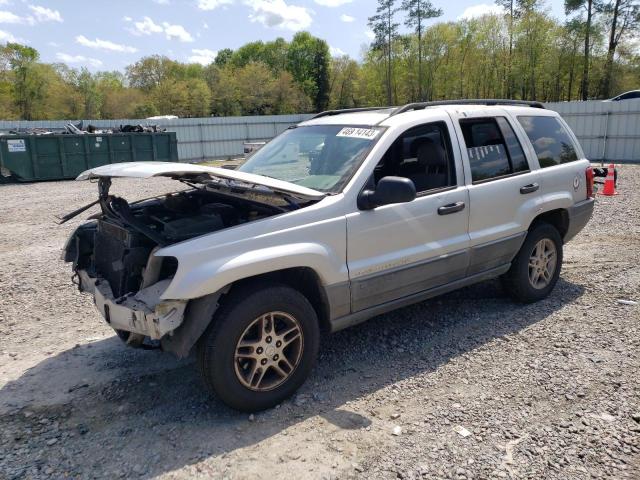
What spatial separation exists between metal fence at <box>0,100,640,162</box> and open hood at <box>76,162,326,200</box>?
1600cm

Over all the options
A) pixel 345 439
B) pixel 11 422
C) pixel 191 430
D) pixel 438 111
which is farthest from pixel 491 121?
pixel 11 422

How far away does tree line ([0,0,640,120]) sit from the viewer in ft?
127

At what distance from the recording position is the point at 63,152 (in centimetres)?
1811

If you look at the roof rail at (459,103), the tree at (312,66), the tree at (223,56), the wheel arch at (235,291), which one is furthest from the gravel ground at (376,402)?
the tree at (223,56)

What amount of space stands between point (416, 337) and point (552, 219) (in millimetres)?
2099

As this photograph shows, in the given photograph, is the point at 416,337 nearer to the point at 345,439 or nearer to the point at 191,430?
the point at 345,439

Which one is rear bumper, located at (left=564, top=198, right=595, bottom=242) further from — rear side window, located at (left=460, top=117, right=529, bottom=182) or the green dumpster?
the green dumpster

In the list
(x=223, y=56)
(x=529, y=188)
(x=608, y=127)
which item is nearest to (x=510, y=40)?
(x=608, y=127)

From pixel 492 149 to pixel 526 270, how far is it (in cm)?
128

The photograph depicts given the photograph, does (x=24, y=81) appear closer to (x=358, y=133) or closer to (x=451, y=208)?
(x=358, y=133)

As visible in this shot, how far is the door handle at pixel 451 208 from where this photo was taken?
13.7 feet

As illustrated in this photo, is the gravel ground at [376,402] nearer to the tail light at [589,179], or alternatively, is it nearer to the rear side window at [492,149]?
the tail light at [589,179]

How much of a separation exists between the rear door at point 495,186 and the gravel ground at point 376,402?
2.47 ft

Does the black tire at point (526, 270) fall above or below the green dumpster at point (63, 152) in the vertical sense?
below
